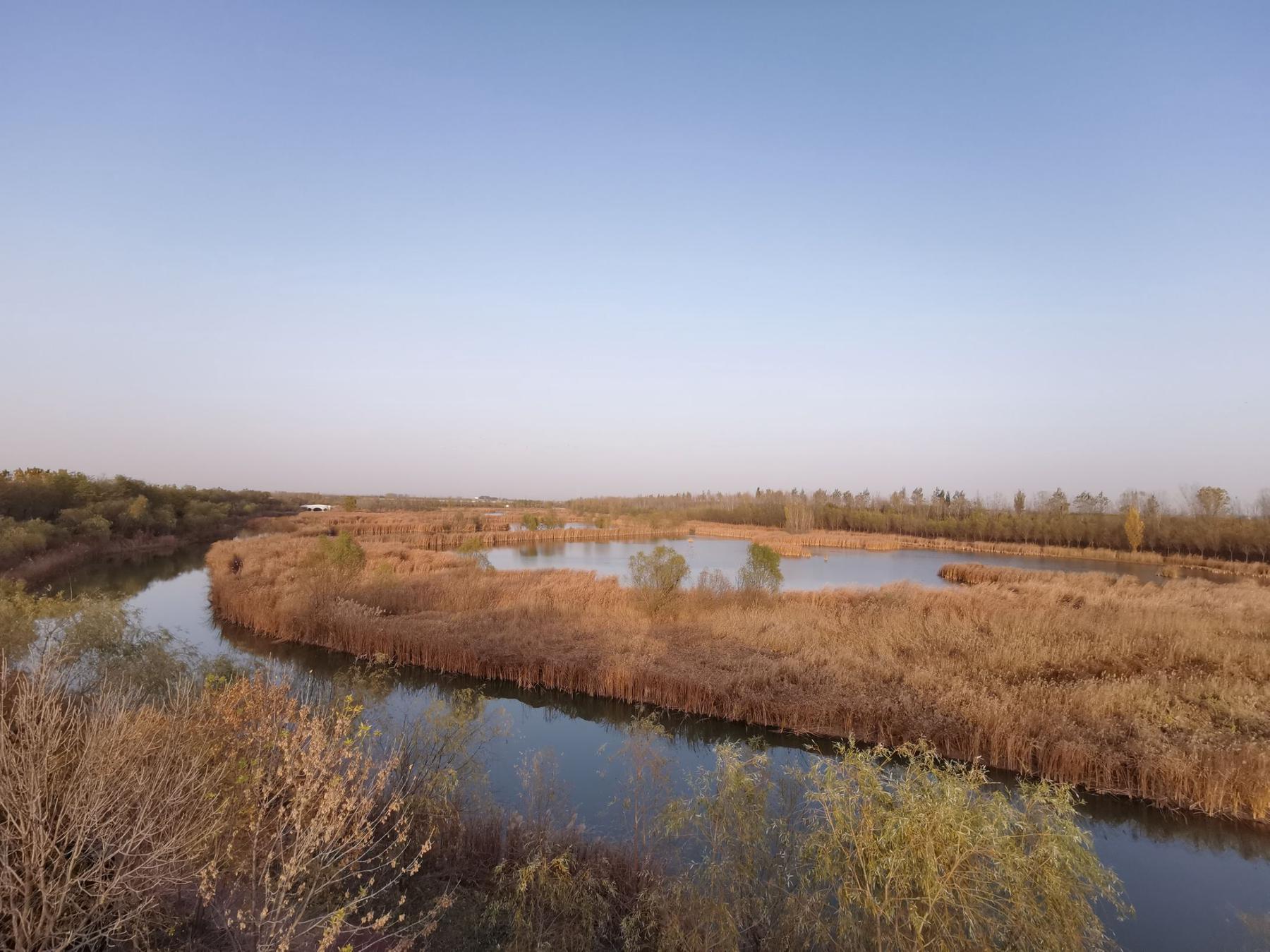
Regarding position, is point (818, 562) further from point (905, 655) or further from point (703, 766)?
point (703, 766)

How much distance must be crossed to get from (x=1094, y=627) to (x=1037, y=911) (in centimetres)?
1437

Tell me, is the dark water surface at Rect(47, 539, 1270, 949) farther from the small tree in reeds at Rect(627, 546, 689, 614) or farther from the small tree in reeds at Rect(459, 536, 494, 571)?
the small tree in reeds at Rect(459, 536, 494, 571)

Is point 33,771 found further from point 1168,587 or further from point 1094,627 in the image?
point 1168,587

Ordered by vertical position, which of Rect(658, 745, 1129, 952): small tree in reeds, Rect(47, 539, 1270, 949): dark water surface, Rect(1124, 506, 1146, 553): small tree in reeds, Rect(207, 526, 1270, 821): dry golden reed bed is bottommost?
Rect(47, 539, 1270, 949): dark water surface

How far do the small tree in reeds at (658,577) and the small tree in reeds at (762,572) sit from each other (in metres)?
2.59

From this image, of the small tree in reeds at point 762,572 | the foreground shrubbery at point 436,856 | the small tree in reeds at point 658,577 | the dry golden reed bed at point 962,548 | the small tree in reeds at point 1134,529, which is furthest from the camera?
the small tree in reeds at point 1134,529

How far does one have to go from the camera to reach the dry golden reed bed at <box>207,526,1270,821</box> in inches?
394

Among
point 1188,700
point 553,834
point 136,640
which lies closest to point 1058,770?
point 1188,700

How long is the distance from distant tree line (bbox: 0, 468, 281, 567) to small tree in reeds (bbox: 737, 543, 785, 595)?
31740 mm

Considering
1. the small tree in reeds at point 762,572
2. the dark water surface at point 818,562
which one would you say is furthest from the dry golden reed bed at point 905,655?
the dark water surface at point 818,562

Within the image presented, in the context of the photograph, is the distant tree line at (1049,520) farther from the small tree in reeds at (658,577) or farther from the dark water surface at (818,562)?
the small tree in reeds at (658,577)

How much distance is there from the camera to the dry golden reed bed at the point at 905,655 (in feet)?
32.8

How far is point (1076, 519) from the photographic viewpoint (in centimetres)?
5753

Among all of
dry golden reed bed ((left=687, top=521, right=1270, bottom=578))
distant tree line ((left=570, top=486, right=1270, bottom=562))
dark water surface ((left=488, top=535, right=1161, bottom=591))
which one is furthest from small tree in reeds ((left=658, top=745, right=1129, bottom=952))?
distant tree line ((left=570, top=486, right=1270, bottom=562))
